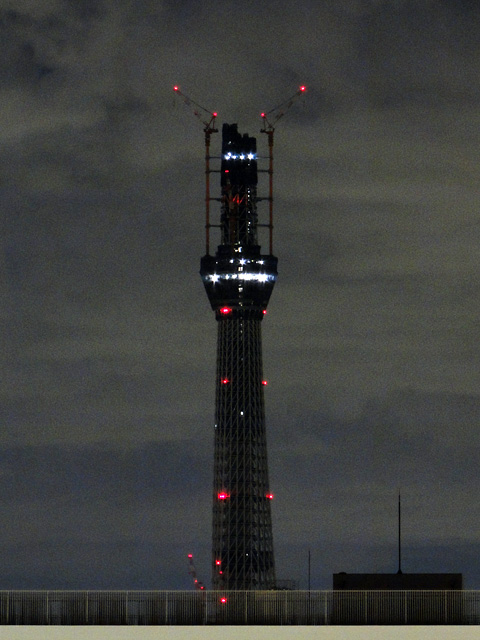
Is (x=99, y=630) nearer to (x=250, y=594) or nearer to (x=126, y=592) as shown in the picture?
(x=126, y=592)

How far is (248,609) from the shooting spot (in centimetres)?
16275

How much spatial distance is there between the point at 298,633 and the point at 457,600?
16.1m

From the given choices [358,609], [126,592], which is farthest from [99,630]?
[358,609]

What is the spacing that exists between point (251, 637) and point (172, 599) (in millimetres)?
8387

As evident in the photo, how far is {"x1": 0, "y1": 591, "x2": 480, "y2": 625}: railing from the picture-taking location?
159375 mm

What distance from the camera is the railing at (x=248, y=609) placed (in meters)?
159

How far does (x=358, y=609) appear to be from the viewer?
161 m

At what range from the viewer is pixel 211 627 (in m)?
161

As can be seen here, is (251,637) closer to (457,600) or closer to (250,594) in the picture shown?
(250,594)

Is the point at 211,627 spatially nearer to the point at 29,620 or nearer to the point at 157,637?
the point at 157,637

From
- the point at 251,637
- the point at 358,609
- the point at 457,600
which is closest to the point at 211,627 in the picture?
the point at 251,637

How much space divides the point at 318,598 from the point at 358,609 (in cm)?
404

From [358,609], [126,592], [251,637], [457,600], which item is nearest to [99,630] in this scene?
[126,592]

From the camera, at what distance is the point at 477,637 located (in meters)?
160
